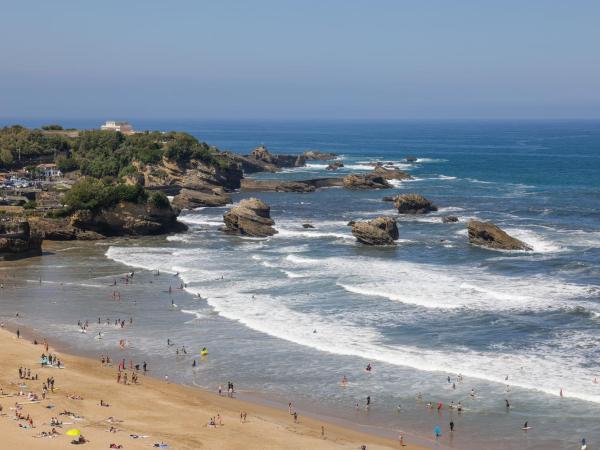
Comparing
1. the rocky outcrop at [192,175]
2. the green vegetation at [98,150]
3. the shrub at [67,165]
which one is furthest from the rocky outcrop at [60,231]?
the shrub at [67,165]

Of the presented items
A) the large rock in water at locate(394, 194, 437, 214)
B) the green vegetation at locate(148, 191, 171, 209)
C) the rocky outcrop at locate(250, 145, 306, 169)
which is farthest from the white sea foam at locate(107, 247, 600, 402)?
the rocky outcrop at locate(250, 145, 306, 169)

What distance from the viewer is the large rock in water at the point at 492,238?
79.4 m

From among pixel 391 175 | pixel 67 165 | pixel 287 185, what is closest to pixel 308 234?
pixel 287 185

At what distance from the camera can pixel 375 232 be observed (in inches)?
3258

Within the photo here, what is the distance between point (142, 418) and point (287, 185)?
97.2m

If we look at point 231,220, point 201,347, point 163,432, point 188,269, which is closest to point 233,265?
point 188,269

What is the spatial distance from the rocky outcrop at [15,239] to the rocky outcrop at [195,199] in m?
37.1

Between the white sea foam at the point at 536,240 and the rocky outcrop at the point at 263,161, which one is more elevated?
the rocky outcrop at the point at 263,161

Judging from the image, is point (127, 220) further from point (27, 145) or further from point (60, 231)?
point (27, 145)

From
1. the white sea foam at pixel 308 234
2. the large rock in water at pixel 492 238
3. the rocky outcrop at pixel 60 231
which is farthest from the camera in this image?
the white sea foam at pixel 308 234

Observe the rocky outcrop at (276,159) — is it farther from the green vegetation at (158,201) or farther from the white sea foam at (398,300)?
the white sea foam at (398,300)

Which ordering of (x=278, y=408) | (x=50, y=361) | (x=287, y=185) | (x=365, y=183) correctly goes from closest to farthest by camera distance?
(x=278, y=408) < (x=50, y=361) < (x=287, y=185) < (x=365, y=183)

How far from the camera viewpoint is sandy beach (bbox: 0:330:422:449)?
1415 inches

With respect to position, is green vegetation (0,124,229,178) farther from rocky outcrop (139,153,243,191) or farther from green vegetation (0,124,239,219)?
rocky outcrop (139,153,243,191)
